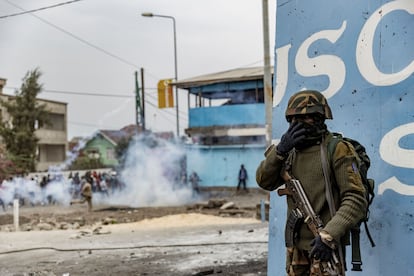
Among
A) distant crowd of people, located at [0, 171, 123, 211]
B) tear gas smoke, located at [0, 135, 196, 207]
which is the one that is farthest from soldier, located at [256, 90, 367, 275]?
distant crowd of people, located at [0, 171, 123, 211]

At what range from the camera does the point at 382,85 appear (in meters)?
4.18

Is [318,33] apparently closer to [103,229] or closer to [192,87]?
[103,229]

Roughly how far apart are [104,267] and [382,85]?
5.66 m

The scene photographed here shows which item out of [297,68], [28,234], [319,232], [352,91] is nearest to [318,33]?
[297,68]

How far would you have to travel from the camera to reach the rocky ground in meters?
8.08

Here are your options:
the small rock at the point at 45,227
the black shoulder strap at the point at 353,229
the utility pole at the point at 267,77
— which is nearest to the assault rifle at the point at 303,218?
the black shoulder strap at the point at 353,229

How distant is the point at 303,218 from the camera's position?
3.24 metres

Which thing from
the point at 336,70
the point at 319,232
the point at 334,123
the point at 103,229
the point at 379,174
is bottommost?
the point at 103,229

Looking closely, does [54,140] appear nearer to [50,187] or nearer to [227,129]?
[50,187]

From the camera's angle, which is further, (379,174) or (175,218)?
(175,218)

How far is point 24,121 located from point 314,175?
34151 mm

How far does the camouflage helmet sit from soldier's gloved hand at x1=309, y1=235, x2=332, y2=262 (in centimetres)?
73

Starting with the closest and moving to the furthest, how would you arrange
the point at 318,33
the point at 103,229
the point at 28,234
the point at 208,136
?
1. the point at 318,33
2. the point at 28,234
3. the point at 103,229
4. the point at 208,136

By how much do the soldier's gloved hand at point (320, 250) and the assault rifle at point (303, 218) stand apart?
49 millimetres
